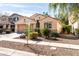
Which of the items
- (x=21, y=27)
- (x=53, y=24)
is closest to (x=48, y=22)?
(x=53, y=24)

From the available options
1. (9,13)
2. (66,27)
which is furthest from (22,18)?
(66,27)

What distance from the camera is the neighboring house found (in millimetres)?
3316

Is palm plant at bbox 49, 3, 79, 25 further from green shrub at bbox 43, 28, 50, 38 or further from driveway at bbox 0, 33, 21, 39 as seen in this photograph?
driveway at bbox 0, 33, 21, 39

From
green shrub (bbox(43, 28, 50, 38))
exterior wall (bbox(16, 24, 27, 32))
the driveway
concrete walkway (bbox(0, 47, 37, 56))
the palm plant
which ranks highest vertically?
the palm plant

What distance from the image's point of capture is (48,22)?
3.32m

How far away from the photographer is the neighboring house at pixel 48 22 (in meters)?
3.32

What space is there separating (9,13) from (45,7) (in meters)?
0.54

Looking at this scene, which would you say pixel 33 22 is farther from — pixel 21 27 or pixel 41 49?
pixel 41 49

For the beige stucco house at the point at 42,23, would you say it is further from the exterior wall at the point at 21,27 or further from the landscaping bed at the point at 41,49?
the landscaping bed at the point at 41,49

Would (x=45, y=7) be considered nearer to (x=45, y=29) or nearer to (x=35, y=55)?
(x=45, y=29)

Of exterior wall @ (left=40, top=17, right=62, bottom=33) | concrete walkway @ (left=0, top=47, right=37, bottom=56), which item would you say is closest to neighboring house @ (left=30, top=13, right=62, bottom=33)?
exterior wall @ (left=40, top=17, right=62, bottom=33)

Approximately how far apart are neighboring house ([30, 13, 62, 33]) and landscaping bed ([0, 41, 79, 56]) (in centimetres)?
29

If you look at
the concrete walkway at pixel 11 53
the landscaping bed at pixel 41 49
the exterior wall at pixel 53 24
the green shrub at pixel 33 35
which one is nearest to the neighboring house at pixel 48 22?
the exterior wall at pixel 53 24

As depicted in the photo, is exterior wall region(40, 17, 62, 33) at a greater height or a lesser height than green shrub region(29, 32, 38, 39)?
greater
